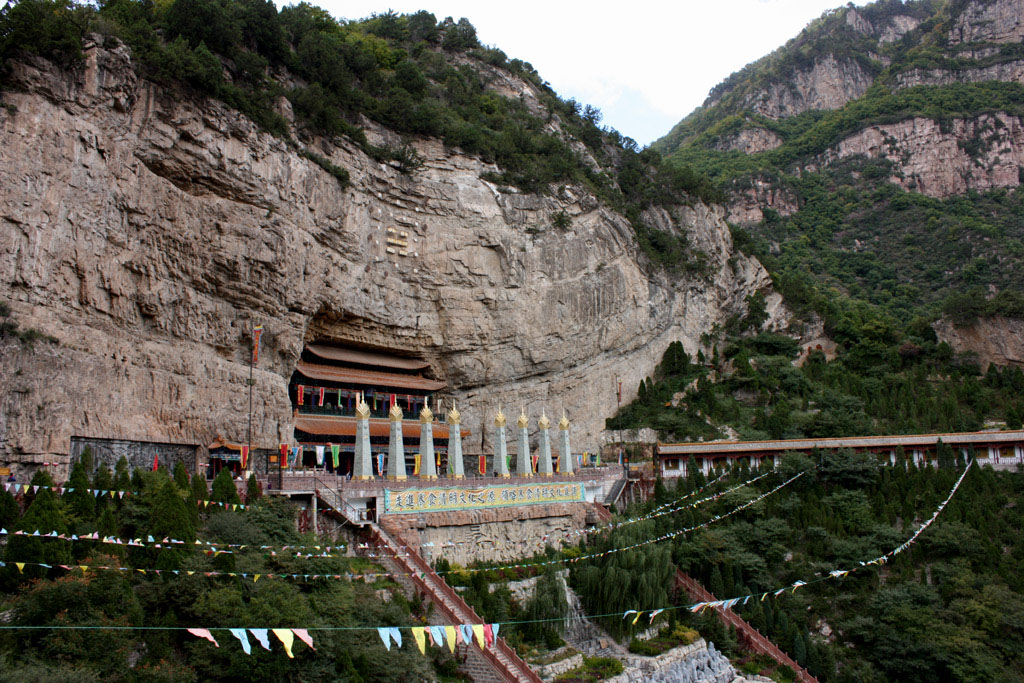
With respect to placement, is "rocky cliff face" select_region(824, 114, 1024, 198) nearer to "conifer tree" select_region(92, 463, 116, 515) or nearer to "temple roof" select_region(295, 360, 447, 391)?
"temple roof" select_region(295, 360, 447, 391)

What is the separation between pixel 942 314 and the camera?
5416cm

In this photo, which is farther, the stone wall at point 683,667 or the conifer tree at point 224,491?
the stone wall at point 683,667

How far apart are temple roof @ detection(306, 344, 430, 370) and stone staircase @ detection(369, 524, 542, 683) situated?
15.4m

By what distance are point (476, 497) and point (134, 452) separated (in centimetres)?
1140

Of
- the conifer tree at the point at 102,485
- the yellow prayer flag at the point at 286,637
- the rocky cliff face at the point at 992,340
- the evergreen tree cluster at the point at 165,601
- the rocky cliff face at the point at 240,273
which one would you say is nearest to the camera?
the evergreen tree cluster at the point at 165,601

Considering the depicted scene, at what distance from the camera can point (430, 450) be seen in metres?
30.5

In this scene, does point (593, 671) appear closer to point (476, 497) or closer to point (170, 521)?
point (476, 497)

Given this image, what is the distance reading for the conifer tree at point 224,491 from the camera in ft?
70.6

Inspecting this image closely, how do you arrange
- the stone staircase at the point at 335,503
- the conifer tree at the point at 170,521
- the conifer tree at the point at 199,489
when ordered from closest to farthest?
the conifer tree at the point at 170,521 → the conifer tree at the point at 199,489 → the stone staircase at the point at 335,503

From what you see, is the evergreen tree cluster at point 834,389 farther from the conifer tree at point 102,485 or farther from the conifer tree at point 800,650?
the conifer tree at point 102,485

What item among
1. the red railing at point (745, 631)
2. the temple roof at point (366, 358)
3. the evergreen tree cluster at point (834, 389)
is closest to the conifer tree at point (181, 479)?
the temple roof at point (366, 358)

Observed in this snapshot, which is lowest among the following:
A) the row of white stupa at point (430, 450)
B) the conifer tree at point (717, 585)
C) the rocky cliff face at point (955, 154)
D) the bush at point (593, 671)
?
the bush at point (593, 671)

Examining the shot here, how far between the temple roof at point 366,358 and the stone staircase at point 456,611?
15.4 meters

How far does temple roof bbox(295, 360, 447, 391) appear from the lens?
38094 mm
